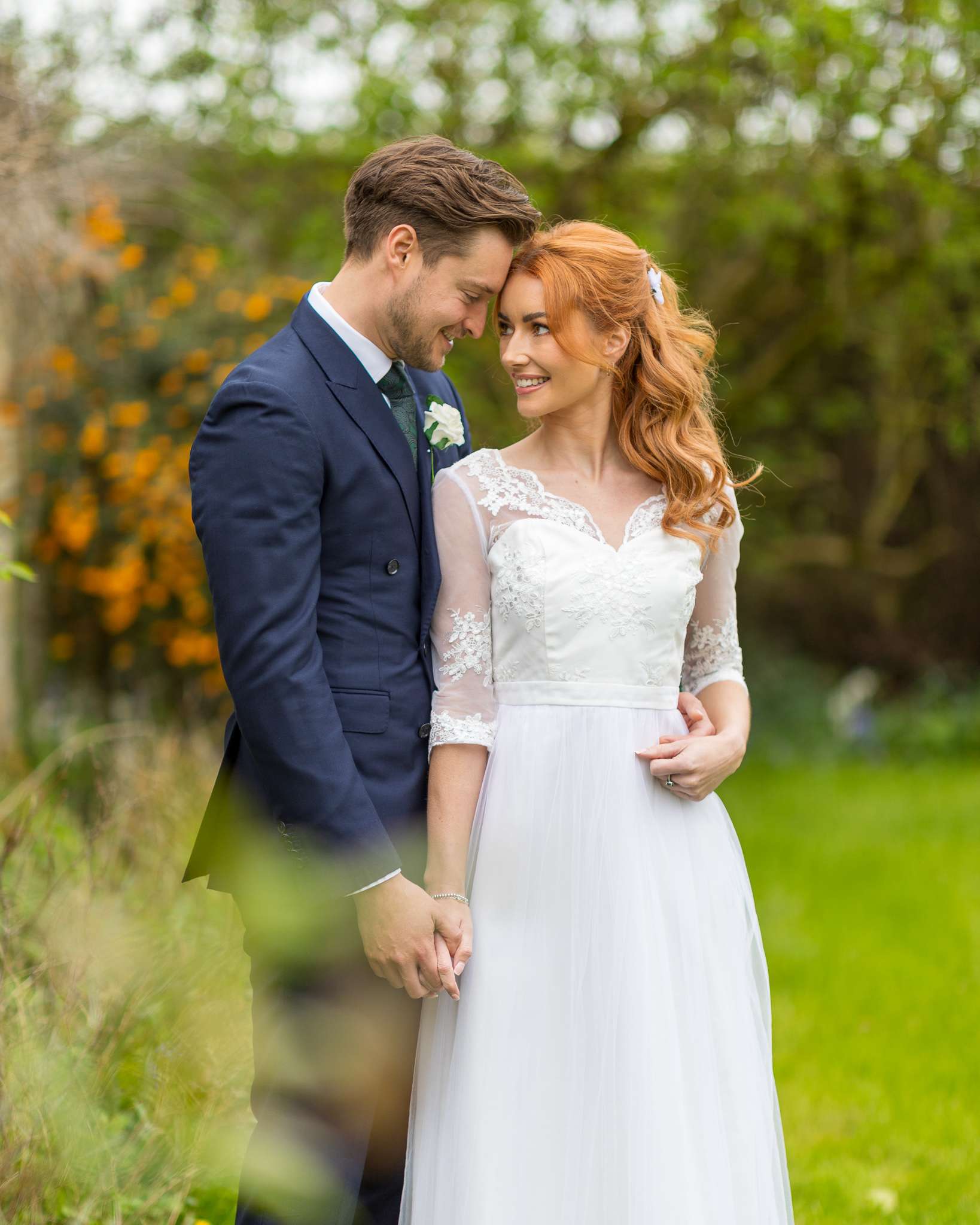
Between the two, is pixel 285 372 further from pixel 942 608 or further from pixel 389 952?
pixel 942 608

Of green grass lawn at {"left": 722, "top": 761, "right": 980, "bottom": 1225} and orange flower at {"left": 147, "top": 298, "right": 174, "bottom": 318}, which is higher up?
orange flower at {"left": 147, "top": 298, "right": 174, "bottom": 318}

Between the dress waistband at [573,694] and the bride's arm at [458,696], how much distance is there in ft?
0.13

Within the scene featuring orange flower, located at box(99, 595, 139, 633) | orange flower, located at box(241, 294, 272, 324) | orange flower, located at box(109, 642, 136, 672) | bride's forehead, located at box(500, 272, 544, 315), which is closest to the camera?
bride's forehead, located at box(500, 272, 544, 315)

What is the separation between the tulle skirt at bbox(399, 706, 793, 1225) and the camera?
2.17 m

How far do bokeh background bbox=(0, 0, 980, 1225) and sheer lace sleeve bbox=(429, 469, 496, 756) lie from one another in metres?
0.67

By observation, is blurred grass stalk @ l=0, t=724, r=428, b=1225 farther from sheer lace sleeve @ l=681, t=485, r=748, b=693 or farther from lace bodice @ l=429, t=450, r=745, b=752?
sheer lace sleeve @ l=681, t=485, r=748, b=693

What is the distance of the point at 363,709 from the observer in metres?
2.21

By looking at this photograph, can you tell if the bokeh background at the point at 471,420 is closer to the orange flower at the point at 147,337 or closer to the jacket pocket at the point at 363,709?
the orange flower at the point at 147,337

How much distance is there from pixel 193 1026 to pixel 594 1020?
0.88m

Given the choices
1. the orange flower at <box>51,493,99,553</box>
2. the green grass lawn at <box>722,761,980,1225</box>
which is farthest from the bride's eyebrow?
the orange flower at <box>51,493,99,553</box>

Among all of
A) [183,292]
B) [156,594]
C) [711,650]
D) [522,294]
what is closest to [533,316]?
[522,294]

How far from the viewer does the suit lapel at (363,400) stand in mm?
2229

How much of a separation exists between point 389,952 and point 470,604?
1.97 ft

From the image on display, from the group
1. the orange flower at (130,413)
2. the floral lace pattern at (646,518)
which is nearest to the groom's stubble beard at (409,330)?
the floral lace pattern at (646,518)
